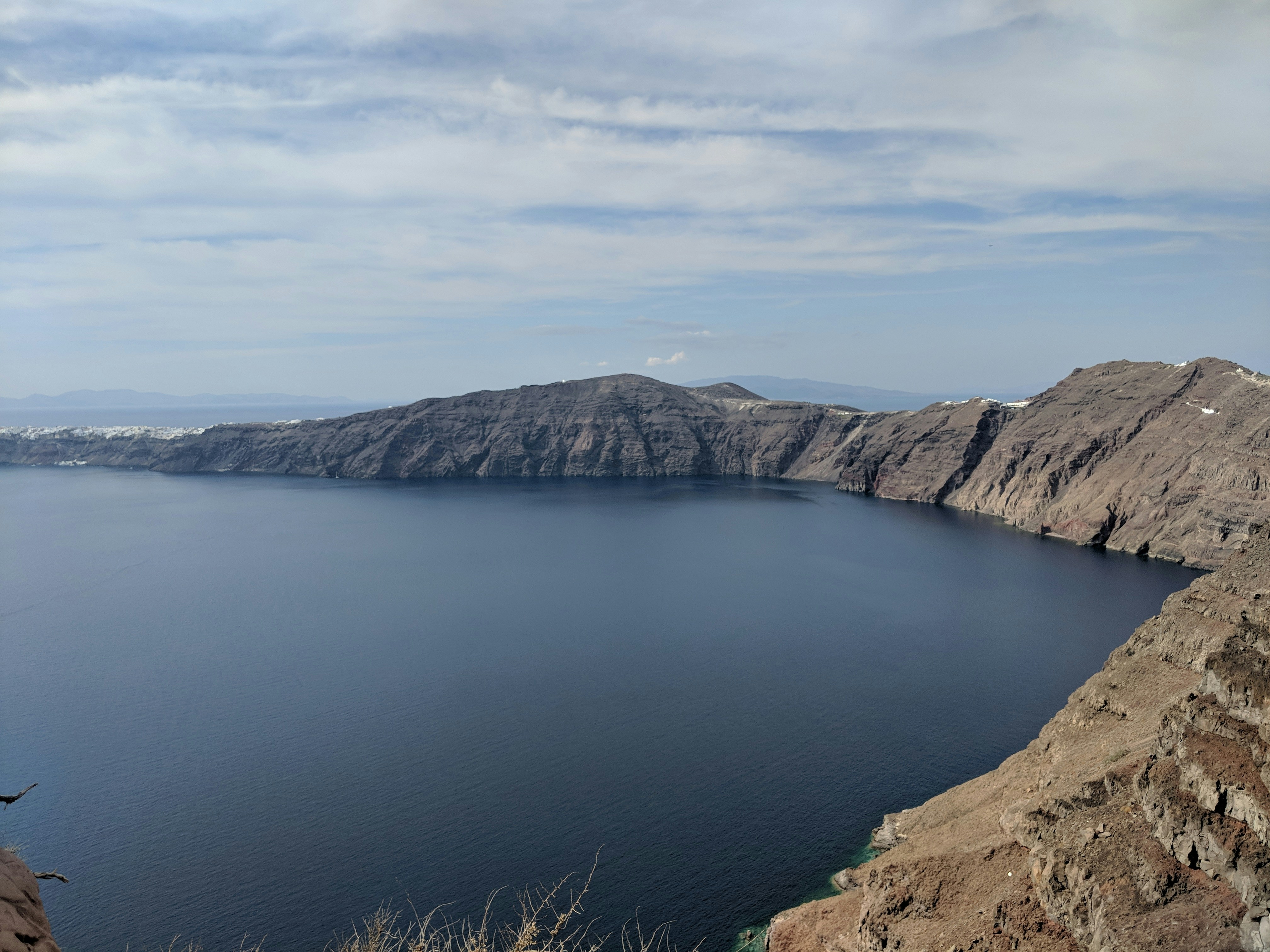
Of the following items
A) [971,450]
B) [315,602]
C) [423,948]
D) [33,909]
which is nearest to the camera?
[33,909]

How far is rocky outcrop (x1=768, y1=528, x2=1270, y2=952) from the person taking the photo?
24.4m

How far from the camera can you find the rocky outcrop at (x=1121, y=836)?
79.9ft

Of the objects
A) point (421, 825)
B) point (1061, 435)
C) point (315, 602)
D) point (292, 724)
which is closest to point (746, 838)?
point (421, 825)

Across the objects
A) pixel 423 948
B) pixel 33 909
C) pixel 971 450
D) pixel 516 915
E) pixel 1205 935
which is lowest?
pixel 516 915

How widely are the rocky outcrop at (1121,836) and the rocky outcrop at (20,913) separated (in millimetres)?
29225

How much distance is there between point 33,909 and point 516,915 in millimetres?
30987

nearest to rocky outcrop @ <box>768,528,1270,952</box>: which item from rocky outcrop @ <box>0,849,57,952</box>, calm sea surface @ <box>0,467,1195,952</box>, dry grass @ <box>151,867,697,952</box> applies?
dry grass @ <box>151,867,697,952</box>

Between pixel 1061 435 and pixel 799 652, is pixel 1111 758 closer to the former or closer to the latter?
pixel 799 652

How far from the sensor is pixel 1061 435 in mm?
152125

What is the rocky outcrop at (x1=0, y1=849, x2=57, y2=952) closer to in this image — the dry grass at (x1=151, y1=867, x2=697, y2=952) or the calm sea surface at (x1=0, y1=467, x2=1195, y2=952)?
the dry grass at (x1=151, y1=867, x2=697, y2=952)

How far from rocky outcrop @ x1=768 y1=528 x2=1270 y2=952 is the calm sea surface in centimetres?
821

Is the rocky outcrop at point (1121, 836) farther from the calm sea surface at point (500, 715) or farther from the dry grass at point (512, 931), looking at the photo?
the calm sea surface at point (500, 715)

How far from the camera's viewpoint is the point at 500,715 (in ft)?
203

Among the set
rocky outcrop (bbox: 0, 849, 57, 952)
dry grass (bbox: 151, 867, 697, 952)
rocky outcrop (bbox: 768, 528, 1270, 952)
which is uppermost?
rocky outcrop (bbox: 0, 849, 57, 952)
